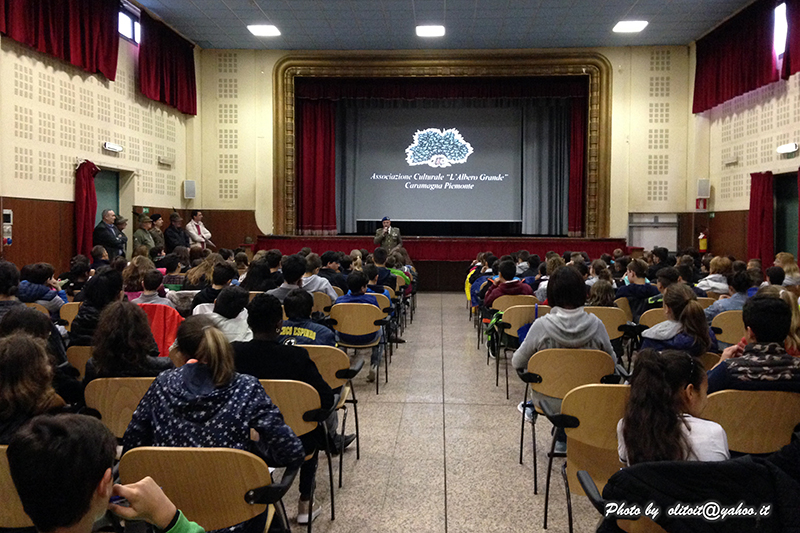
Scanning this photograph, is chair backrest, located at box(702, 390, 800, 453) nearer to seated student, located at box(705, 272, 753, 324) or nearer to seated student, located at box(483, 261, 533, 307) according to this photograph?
seated student, located at box(705, 272, 753, 324)

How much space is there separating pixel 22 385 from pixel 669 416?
1910 mm

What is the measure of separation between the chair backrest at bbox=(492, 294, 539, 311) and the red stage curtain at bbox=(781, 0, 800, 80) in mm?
6257

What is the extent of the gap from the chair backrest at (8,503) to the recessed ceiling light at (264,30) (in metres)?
10.6

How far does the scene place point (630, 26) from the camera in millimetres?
→ 10844

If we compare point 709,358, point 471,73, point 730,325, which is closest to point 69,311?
point 709,358

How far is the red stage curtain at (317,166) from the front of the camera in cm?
1323

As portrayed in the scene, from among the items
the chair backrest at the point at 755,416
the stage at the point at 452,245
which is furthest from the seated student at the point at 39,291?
the stage at the point at 452,245

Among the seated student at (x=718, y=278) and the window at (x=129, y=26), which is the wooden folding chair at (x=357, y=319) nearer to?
the seated student at (x=718, y=278)

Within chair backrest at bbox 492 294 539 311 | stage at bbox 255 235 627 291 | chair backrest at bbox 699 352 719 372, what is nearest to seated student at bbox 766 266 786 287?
chair backrest at bbox 492 294 539 311

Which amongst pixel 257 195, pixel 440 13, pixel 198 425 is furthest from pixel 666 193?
pixel 198 425

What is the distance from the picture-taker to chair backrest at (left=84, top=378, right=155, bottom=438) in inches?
95.2

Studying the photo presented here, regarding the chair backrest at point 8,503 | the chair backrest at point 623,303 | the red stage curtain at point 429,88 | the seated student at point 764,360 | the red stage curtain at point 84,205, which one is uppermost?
the red stage curtain at point 429,88

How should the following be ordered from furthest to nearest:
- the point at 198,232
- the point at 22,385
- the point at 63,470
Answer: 1. the point at 198,232
2. the point at 22,385
3. the point at 63,470

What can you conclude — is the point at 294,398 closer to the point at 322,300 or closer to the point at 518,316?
the point at 518,316
